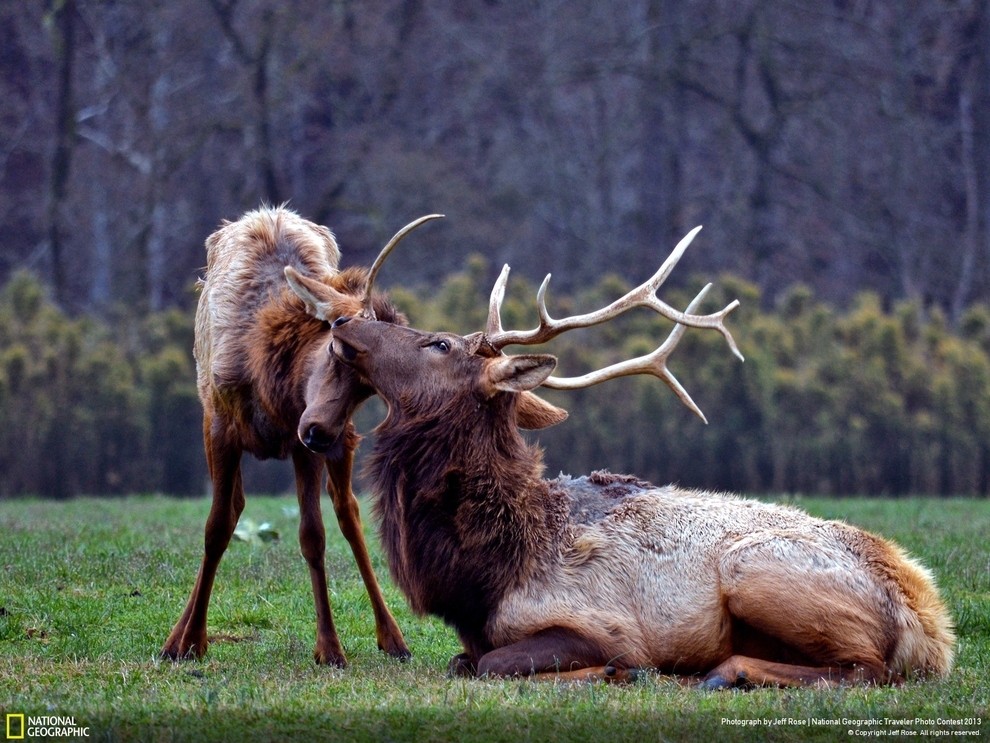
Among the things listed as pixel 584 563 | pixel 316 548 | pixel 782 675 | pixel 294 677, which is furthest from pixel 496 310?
pixel 782 675

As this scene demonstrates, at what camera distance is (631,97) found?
90.2 feet

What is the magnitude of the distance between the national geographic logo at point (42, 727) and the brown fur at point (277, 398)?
1.77 m

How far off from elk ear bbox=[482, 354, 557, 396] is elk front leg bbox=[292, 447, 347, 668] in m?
1.21

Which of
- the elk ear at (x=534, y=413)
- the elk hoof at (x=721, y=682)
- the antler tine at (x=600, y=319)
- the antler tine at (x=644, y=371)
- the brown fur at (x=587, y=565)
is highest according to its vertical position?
the antler tine at (x=600, y=319)

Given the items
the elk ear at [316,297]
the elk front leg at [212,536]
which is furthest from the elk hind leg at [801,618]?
the elk front leg at [212,536]

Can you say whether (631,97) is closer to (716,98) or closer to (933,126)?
(716,98)

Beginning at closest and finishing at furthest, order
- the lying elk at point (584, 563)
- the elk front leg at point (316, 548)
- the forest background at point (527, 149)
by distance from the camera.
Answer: the lying elk at point (584, 563) < the elk front leg at point (316, 548) < the forest background at point (527, 149)

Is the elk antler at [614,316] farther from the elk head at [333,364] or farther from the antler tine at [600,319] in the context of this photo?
the elk head at [333,364]

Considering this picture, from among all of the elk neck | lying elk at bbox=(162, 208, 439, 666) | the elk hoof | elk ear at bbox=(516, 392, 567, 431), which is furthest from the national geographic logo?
elk ear at bbox=(516, 392, 567, 431)

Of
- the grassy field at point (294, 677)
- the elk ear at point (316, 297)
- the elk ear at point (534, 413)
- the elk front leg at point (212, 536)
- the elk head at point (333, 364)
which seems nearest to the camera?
the grassy field at point (294, 677)

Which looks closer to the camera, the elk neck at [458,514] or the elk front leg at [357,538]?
the elk neck at [458,514]

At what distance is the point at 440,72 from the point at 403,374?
22.8 metres

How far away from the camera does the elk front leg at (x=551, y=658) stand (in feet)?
20.0

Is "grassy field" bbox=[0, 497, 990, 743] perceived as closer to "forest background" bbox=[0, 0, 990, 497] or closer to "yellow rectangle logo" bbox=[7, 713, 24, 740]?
"yellow rectangle logo" bbox=[7, 713, 24, 740]
